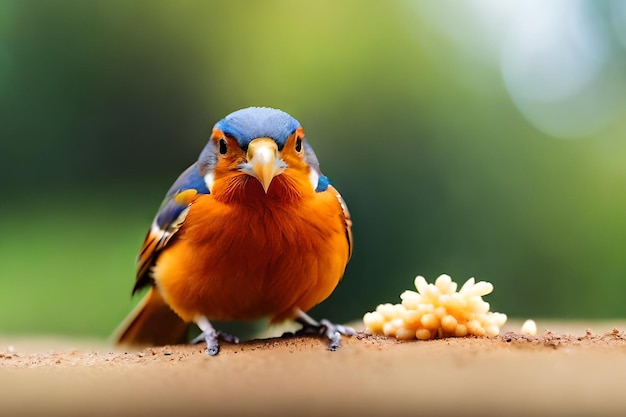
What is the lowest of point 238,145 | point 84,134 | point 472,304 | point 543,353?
point 543,353

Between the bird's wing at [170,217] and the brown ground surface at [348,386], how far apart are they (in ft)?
2.84

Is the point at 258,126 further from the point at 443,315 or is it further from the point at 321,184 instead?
the point at 443,315

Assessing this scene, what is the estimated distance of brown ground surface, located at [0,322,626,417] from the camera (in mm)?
1242

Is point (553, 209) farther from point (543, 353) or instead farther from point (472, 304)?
point (543, 353)

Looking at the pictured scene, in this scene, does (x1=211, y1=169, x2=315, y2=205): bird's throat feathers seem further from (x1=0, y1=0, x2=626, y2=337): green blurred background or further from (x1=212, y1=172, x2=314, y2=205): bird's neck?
(x1=0, y1=0, x2=626, y2=337): green blurred background

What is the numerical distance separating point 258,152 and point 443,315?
0.84 m

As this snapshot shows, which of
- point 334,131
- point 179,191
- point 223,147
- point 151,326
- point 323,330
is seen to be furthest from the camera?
point 334,131

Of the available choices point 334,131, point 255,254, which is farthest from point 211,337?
point 334,131

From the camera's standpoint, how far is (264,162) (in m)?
→ 2.32

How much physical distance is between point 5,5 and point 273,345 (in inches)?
168

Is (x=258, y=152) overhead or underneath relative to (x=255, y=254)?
overhead

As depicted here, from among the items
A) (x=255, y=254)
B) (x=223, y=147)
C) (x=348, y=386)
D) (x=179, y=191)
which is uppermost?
(x=223, y=147)

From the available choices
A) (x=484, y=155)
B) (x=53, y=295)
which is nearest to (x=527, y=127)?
(x=484, y=155)

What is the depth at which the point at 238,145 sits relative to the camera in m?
2.47
